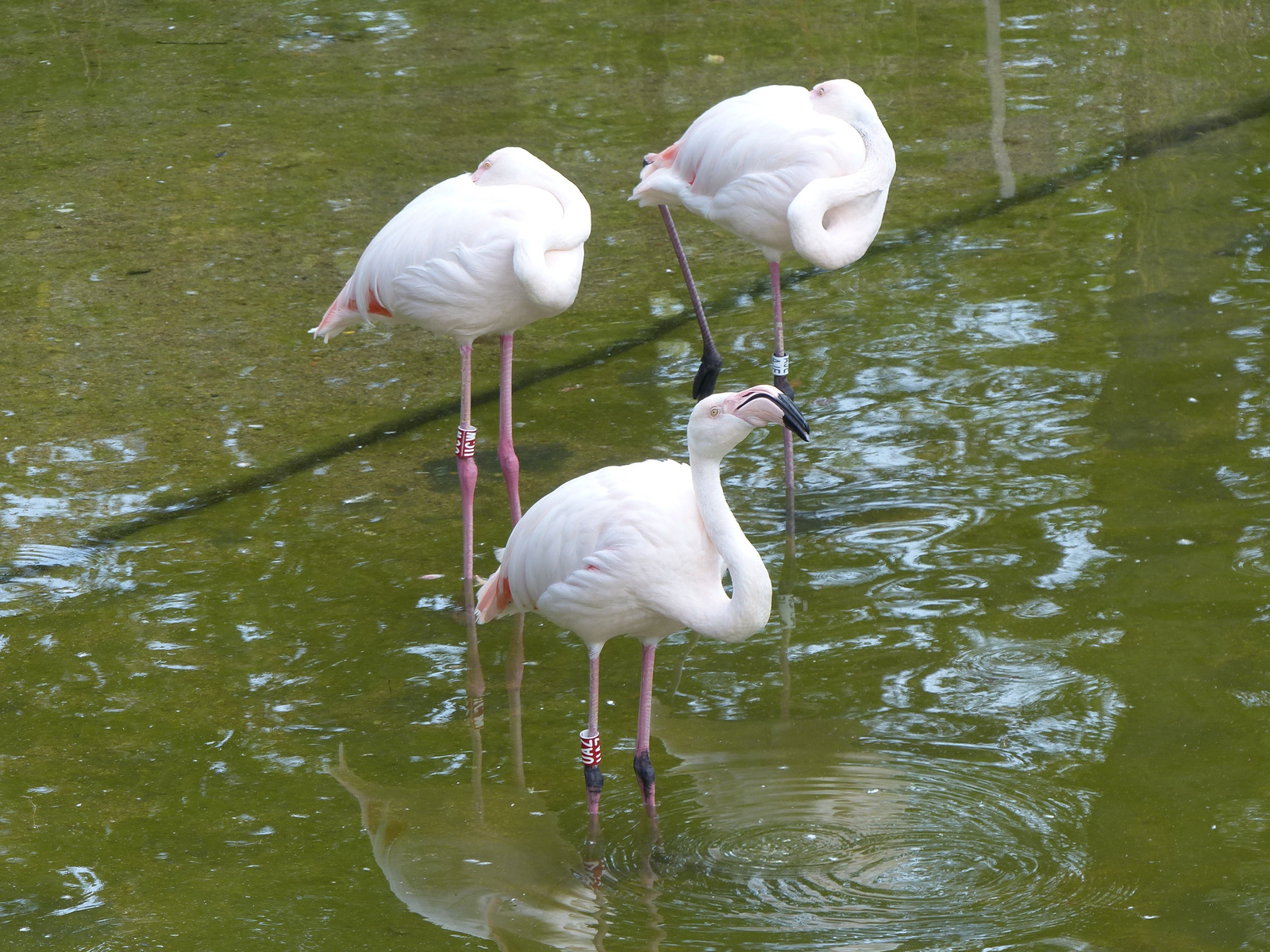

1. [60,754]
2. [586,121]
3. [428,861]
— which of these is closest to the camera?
[428,861]

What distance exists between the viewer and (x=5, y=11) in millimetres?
9914

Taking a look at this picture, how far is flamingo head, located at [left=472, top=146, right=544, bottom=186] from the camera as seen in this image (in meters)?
4.41

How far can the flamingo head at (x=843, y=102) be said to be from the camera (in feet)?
15.5

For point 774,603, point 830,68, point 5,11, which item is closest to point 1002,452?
point 774,603

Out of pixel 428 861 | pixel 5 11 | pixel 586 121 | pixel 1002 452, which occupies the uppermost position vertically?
pixel 5 11

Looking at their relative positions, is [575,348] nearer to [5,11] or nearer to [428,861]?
[428,861]

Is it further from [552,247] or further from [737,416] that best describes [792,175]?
[737,416]

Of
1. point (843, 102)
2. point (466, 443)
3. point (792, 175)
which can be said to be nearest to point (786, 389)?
point (792, 175)

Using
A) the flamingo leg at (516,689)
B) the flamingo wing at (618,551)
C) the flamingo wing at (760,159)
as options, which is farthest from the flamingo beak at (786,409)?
the flamingo wing at (760,159)

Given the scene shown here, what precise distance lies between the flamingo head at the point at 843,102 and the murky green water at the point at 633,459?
3.36 feet

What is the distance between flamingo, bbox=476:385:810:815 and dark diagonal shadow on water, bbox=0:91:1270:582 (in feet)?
5.66

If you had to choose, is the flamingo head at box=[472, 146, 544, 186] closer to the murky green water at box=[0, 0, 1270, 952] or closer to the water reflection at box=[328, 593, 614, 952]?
the murky green water at box=[0, 0, 1270, 952]

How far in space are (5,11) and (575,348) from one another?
6.16 m

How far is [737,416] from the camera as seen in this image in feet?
9.96
